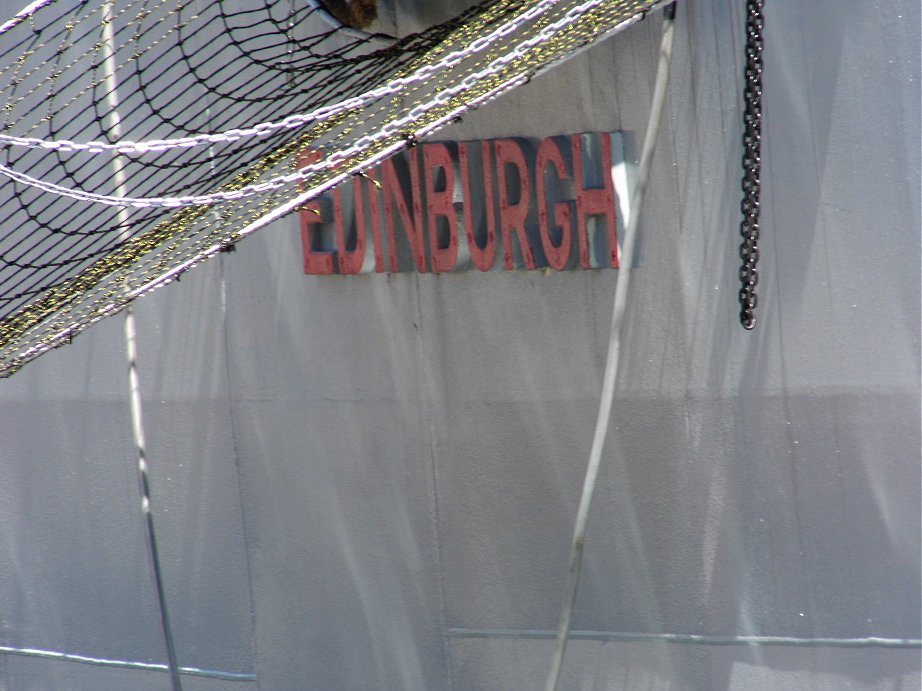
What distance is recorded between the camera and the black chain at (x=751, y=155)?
131 inches

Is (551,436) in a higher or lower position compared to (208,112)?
lower

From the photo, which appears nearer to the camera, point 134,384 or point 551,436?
point 551,436

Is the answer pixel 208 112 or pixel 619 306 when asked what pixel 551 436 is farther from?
pixel 208 112

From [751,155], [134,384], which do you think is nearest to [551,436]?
[751,155]

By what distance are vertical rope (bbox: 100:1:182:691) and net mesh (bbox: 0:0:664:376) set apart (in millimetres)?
19

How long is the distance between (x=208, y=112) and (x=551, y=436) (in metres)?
1.98

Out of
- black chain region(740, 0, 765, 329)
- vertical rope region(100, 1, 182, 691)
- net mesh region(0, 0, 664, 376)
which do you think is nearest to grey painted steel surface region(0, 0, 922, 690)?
vertical rope region(100, 1, 182, 691)

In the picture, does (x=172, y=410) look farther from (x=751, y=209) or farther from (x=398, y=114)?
(x=751, y=209)

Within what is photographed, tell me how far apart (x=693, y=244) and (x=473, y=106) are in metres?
1.10

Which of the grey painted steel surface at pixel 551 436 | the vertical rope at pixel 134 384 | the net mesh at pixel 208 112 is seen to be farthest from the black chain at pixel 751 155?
the vertical rope at pixel 134 384

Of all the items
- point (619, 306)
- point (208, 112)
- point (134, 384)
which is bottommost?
point (134, 384)

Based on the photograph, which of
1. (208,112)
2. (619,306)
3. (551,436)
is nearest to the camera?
(619,306)

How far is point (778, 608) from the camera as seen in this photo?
12.2 ft

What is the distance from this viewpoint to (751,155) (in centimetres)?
337
